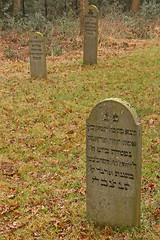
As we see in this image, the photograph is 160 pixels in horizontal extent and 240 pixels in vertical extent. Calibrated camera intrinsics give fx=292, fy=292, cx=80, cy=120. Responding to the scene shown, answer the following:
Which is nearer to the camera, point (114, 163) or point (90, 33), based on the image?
point (114, 163)

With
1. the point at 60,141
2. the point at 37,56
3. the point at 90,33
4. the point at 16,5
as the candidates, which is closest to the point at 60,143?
the point at 60,141

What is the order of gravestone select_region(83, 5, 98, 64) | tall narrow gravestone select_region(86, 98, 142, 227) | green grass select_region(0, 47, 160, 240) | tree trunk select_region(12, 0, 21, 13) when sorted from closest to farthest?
tall narrow gravestone select_region(86, 98, 142, 227) < green grass select_region(0, 47, 160, 240) < gravestone select_region(83, 5, 98, 64) < tree trunk select_region(12, 0, 21, 13)

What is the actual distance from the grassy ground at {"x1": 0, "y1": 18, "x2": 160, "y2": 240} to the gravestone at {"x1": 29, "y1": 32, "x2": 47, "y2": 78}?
48 centimetres

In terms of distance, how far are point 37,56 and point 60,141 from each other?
5052 mm

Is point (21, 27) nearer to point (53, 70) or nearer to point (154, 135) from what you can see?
point (53, 70)

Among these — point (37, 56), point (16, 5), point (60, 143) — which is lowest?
point (60, 143)

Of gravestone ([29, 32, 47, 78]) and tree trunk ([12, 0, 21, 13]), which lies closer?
gravestone ([29, 32, 47, 78])

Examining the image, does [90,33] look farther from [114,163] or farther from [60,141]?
[114,163]

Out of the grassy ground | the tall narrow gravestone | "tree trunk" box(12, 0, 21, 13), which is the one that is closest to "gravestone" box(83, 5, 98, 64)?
the grassy ground

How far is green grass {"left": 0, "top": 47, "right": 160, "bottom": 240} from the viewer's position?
407 cm

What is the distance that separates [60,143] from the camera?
673 cm

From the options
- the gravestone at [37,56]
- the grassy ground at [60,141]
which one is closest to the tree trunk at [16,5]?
the grassy ground at [60,141]

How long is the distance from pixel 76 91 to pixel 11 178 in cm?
495

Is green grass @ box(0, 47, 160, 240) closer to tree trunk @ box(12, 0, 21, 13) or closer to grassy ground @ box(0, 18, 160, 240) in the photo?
grassy ground @ box(0, 18, 160, 240)
